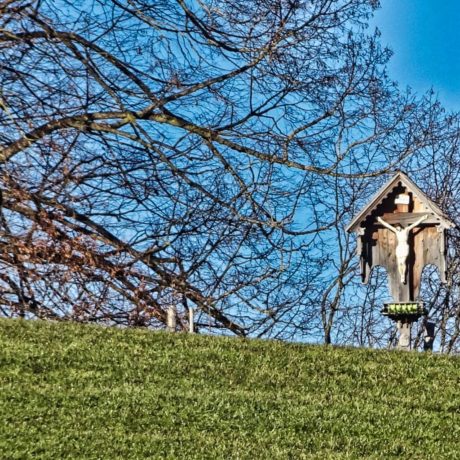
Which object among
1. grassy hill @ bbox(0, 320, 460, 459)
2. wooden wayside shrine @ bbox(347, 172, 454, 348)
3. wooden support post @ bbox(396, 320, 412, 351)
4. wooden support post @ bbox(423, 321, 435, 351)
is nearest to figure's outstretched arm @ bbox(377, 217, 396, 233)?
wooden wayside shrine @ bbox(347, 172, 454, 348)

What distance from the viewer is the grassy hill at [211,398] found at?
25.6 feet

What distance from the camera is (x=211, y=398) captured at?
9.07 meters

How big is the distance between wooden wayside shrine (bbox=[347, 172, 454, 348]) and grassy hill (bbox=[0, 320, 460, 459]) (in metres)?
1.60

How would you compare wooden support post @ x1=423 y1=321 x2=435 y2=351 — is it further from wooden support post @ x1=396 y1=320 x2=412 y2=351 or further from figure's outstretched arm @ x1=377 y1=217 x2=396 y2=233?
figure's outstretched arm @ x1=377 y1=217 x2=396 y2=233

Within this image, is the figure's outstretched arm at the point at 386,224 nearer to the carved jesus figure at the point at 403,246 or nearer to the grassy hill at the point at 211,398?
the carved jesus figure at the point at 403,246

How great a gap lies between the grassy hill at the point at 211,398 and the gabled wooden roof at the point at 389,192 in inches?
91.2

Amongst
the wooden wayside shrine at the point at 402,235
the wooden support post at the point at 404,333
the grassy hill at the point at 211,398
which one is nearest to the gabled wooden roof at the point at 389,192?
the wooden wayside shrine at the point at 402,235

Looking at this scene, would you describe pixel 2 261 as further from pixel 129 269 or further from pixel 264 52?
pixel 264 52

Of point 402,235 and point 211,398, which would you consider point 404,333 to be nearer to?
point 402,235

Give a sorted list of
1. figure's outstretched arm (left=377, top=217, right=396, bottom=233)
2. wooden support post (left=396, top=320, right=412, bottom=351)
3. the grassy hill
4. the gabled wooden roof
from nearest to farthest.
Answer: the grassy hill, wooden support post (left=396, top=320, right=412, bottom=351), the gabled wooden roof, figure's outstretched arm (left=377, top=217, right=396, bottom=233)

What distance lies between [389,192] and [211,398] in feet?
19.0

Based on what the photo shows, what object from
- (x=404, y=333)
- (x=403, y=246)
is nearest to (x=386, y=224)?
(x=403, y=246)

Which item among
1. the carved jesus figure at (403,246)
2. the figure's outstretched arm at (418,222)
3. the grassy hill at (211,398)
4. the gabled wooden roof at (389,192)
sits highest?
the gabled wooden roof at (389,192)

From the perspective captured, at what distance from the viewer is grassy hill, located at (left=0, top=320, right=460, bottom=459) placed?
25.6 feet
